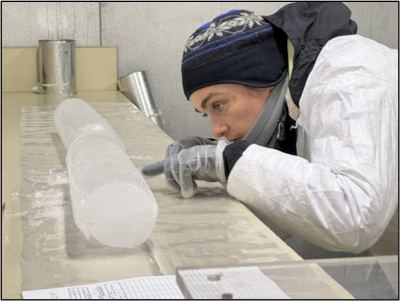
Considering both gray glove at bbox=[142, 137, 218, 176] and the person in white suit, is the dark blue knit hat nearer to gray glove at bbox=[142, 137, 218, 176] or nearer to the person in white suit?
the person in white suit

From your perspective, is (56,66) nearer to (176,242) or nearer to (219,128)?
(219,128)

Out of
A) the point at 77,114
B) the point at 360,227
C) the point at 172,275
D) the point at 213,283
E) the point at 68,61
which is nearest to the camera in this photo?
the point at 213,283

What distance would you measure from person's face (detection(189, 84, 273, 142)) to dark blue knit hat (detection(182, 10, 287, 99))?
3cm

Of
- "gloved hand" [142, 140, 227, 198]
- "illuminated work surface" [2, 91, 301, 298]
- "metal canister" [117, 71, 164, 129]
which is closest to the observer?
"illuminated work surface" [2, 91, 301, 298]

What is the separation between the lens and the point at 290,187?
1273 millimetres

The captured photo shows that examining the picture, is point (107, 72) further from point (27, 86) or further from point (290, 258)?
point (290, 258)

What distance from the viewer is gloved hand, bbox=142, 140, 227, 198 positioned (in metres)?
1.42

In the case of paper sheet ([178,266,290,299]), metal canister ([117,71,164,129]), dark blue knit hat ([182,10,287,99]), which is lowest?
metal canister ([117,71,164,129])

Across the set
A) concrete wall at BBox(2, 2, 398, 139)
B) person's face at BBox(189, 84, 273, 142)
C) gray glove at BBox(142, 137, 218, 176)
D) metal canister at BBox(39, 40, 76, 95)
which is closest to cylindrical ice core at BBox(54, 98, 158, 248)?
gray glove at BBox(142, 137, 218, 176)

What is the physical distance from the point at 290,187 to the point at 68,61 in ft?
6.32

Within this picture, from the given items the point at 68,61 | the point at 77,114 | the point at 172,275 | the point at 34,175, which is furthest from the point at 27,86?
the point at 172,275

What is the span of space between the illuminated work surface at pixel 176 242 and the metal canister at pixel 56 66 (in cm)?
134

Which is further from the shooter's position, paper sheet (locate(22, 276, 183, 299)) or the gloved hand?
the gloved hand

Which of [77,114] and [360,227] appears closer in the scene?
[360,227]
